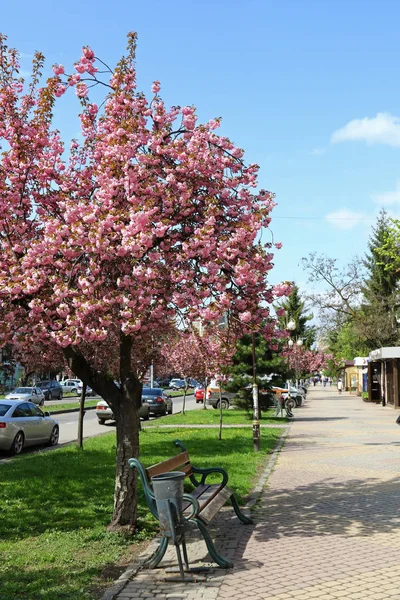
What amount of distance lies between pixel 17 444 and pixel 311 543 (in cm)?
1256

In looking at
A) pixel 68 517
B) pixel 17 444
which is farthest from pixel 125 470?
pixel 17 444

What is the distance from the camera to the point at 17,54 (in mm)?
9672

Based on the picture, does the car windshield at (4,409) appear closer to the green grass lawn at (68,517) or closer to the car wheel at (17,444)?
the car wheel at (17,444)

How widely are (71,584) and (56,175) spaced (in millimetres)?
5201

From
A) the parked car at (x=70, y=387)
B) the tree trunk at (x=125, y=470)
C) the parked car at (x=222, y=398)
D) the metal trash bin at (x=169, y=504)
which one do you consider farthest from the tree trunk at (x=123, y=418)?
the parked car at (x=70, y=387)

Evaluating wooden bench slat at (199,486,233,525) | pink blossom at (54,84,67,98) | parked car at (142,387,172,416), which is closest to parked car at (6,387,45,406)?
parked car at (142,387,172,416)

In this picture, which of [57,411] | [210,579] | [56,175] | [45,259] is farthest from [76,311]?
[57,411]

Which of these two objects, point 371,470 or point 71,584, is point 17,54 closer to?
point 71,584

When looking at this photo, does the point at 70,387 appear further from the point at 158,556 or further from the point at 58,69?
the point at 158,556

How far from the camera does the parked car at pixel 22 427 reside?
728 inches

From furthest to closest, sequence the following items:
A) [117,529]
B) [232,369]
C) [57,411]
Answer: [57,411], [232,369], [117,529]

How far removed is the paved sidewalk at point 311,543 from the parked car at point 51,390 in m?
47.9

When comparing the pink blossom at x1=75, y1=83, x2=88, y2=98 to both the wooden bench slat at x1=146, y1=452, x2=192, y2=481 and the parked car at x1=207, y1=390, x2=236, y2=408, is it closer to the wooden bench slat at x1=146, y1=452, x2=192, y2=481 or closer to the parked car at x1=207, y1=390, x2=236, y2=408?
the wooden bench slat at x1=146, y1=452, x2=192, y2=481

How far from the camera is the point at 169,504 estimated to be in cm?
669
